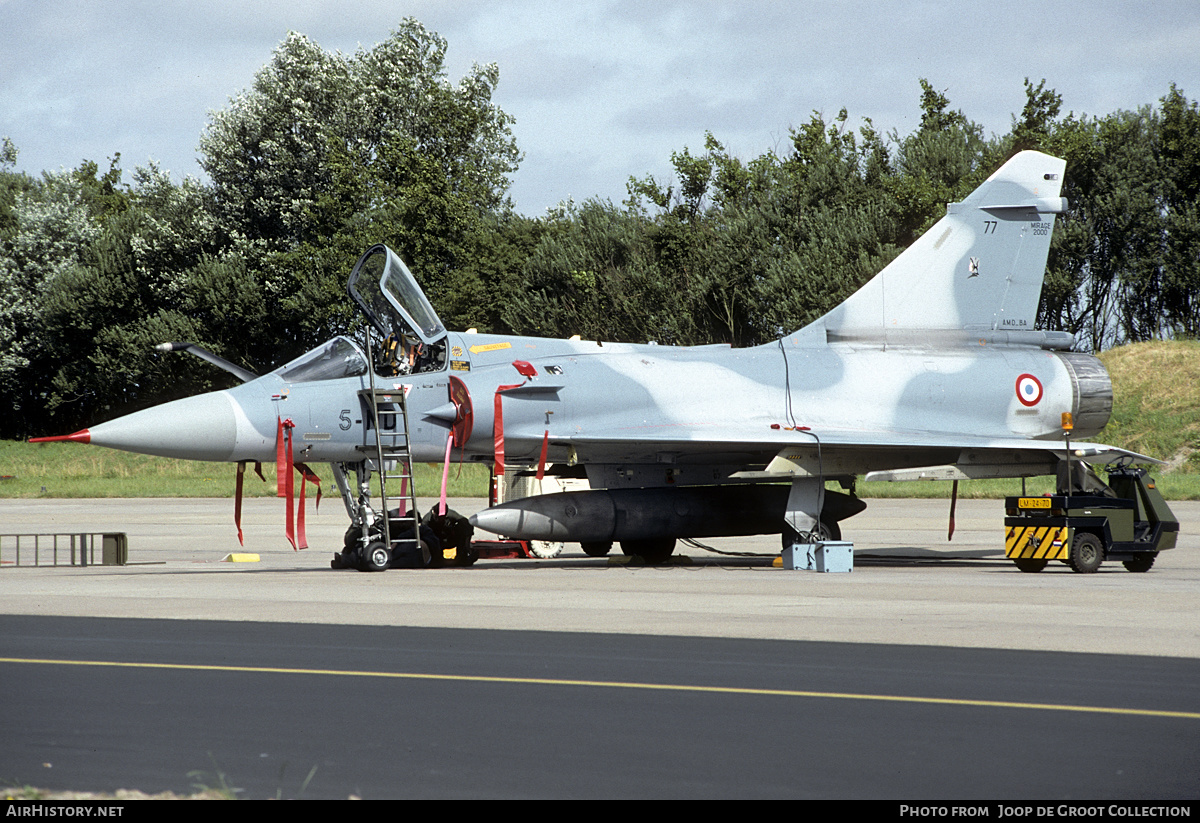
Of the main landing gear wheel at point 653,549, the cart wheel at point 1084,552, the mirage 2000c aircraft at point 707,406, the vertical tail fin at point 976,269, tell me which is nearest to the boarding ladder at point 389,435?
the mirage 2000c aircraft at point 707,406

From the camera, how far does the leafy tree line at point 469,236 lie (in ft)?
166

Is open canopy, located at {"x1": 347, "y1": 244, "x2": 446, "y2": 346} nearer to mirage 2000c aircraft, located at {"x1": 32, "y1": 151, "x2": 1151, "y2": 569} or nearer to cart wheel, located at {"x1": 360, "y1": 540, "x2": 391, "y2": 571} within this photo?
mirage 2000c aircraft, located at {"x1": 32, "y1": 151, "x2": 1151, "y2": 569}

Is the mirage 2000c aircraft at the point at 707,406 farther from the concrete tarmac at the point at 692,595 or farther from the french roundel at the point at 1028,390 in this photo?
the concrete tarmac at the point at 692,595

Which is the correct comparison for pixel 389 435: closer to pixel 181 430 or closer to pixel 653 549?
pixel 181 430

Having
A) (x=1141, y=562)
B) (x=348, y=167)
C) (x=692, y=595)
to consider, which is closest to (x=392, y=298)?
(x=692, y=595)

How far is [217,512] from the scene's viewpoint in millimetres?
32219

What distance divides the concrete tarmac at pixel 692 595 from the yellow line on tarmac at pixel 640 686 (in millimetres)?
2392

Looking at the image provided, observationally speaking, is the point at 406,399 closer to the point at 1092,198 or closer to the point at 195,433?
the point at 195,433

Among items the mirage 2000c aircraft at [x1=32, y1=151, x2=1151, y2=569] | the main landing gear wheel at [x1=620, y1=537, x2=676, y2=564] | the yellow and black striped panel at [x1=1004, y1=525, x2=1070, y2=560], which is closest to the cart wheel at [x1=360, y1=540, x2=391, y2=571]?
the mirage 2000c aircraft at [x1=32, y1=151, x2=1151, y2=569]

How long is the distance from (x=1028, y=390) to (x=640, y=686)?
44.3 ft

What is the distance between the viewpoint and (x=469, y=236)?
52.4m

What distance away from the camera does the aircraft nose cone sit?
14648 mm

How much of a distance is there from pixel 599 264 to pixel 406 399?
40.5 metres
